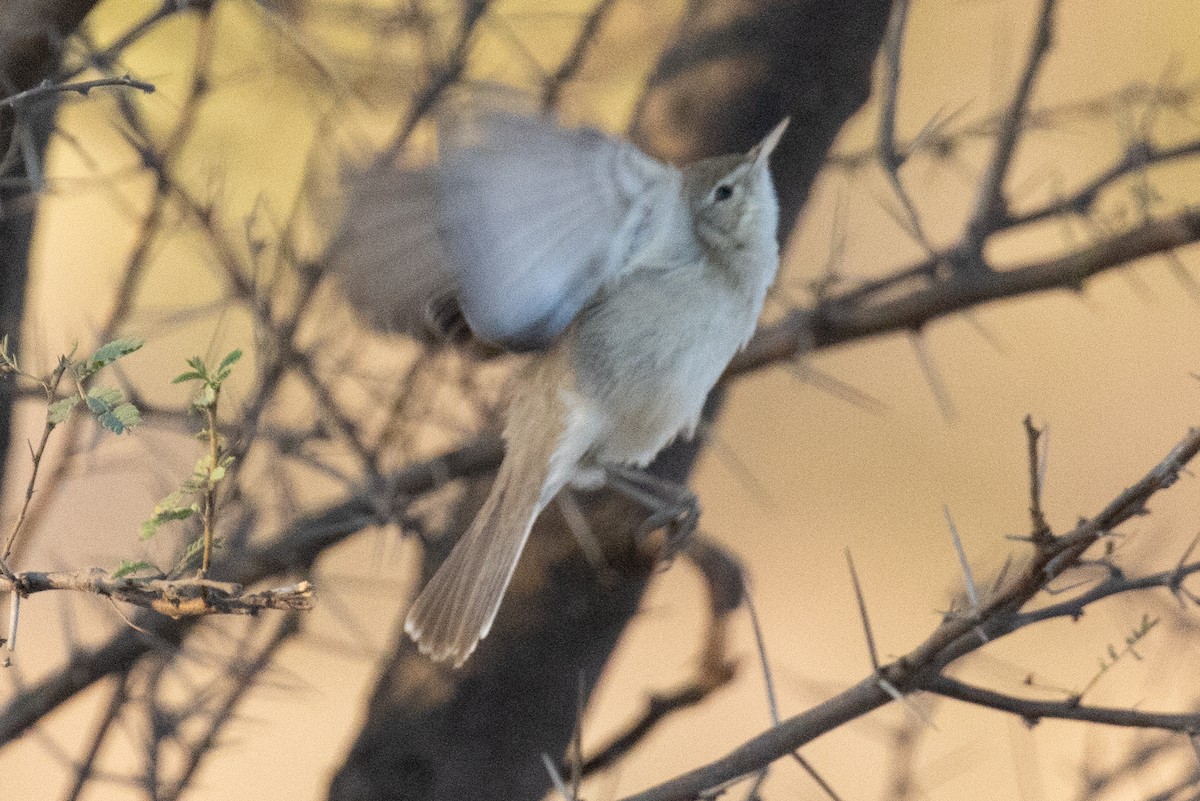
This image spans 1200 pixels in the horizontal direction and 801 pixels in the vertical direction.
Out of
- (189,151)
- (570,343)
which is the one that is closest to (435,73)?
(570,343)

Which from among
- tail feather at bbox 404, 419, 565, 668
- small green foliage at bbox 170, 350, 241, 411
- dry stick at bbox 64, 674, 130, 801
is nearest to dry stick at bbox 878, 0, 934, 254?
tail feather at bbox 404, 419, 565, 668

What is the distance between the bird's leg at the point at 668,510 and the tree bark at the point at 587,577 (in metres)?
0.11

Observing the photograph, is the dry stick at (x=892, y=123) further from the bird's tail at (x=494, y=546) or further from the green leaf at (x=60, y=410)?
the green leaf at (x=60, y=410)

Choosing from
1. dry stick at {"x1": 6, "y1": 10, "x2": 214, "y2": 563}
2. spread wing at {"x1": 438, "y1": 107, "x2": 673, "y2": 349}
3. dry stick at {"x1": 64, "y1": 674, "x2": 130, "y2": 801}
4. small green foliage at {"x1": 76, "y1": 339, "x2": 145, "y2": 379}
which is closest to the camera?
small green foliage at {"x1": 76, "y1": 339, "x2": 145, "y2": 379}

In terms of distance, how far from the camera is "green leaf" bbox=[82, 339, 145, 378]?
2.97 ft

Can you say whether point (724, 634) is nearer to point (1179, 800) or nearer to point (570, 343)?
point (570, 343)

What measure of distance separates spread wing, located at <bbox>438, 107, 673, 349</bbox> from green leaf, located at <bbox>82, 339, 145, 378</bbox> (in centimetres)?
62

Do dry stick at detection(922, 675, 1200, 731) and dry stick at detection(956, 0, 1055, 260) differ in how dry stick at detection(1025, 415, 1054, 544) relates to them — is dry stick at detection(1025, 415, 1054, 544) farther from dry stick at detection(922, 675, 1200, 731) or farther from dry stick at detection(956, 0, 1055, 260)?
dry stick at detection(956, 0, 1055, 260)

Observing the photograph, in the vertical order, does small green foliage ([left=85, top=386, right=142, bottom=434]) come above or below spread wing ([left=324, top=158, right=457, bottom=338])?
below

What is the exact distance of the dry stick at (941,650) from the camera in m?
1.06

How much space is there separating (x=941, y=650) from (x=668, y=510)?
734 mm

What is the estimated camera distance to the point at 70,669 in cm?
191

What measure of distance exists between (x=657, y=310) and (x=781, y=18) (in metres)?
0.75

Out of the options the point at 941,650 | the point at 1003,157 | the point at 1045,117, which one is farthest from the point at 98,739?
the point at 1045,117
